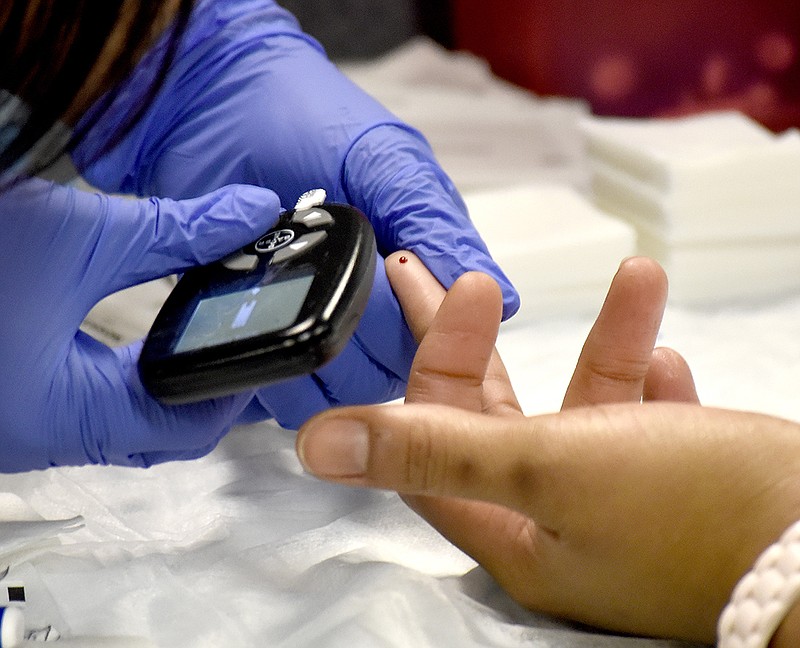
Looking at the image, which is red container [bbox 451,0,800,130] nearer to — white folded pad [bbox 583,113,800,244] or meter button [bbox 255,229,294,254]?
Answer: white folded pad [bbox 583,113,800,244]

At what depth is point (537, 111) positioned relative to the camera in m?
1.59

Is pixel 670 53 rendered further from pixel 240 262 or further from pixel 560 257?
pixel 240 262

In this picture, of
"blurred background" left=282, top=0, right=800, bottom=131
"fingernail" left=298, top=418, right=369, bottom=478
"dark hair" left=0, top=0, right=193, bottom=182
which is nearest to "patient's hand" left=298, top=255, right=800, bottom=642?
"fingernail" left=298, top=418, right=369, bottom=478

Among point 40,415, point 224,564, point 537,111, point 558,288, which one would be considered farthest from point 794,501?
point 537,111

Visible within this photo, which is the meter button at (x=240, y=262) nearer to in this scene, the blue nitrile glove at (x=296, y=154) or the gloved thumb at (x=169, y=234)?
the gloved thumb at (x=169, y=234)

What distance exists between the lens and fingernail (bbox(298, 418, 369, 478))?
46 centimetres

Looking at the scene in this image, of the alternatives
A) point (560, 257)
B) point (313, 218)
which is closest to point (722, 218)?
point (560, 257)

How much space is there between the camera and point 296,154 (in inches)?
31.8

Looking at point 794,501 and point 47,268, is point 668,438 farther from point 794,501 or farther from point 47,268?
point 47,268

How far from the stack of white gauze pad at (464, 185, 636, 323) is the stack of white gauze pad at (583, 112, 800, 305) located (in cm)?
5

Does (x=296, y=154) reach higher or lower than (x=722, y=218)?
higher

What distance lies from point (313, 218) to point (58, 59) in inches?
6.6

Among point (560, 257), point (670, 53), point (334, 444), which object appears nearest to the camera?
point (334, 444)

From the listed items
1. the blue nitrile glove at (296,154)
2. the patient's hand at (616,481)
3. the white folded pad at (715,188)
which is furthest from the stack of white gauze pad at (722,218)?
the patient's hand at (616,481)
